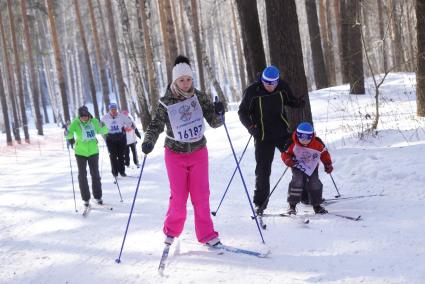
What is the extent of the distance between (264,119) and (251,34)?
4136mm

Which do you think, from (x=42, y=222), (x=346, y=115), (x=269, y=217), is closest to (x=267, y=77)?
(x=269, y=217)

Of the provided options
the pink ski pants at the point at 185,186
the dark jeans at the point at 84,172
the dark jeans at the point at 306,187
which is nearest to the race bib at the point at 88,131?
the dark jeans at the point at 84,172

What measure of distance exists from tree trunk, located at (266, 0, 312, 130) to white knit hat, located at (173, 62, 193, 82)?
4.19 m

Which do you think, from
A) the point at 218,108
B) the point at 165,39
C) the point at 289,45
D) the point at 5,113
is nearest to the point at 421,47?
the point at 289,45

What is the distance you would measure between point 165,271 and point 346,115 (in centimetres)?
883

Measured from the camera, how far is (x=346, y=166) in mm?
7520

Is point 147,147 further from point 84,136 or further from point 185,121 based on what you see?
point 84,136

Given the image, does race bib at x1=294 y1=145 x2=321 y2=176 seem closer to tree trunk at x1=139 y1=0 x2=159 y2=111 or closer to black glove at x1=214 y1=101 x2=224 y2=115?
black glove at x1=214 y1=101 x2=224 y2=115

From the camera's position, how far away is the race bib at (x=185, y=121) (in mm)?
4574

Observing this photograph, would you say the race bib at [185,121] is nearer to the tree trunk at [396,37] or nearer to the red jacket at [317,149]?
the red jacket at [317,149]

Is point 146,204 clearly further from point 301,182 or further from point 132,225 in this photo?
point 301,182

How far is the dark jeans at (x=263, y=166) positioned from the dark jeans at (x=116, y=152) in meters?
5.49

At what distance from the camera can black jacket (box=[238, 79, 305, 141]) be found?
5445 millimetres

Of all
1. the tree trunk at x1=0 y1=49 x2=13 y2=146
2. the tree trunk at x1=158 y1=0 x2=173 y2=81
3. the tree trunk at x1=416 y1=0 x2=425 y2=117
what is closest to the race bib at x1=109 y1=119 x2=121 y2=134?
the tree trunk at x1=416 y1=0 x2=425 y2=117
